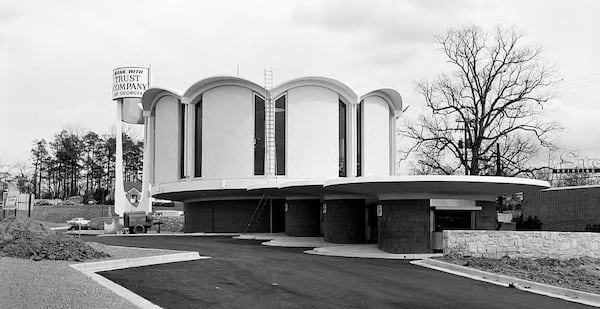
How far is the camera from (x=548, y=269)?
2075 centimetres

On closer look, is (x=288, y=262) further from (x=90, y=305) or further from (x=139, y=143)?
(x=139, y=143)

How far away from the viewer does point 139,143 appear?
106m

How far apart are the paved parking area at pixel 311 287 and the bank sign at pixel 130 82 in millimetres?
42526

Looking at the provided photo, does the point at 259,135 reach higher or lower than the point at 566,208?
higher

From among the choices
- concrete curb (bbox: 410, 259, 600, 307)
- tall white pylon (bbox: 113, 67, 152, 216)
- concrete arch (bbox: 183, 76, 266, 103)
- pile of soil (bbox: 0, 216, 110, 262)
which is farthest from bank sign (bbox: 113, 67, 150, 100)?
concrete curb (bbox: 410, 259, 600, 307)

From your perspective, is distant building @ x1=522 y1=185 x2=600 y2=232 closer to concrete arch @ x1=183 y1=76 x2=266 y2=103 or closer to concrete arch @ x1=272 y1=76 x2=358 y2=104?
concrete arch @ x1=272 y1=76 x2=358 y2=104

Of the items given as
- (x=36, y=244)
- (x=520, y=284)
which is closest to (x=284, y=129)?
(x=36, y=244)

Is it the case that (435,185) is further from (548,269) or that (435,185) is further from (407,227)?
(548,269)

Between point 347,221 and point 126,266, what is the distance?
1567 cm

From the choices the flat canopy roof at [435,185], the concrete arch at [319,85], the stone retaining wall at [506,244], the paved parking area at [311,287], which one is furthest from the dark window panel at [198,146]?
the stone retaining wall at [506,244]

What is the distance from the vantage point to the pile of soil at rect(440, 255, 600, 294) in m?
18.0

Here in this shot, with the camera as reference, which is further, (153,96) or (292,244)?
(153,96)

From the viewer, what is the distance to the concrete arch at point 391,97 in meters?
48.4

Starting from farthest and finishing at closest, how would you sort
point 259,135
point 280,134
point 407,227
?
point 259,135 < point 280,134 < point 407,227
